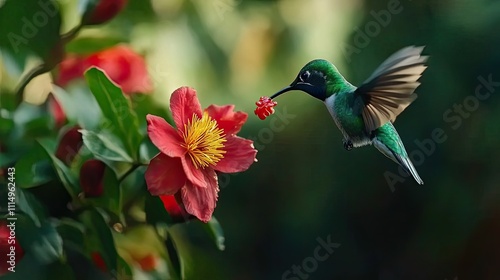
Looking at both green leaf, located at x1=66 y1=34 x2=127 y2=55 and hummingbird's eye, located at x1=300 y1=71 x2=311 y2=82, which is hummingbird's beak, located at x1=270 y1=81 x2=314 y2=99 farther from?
green leaf, located at x1=66 y1=34 x2=127 y2=55

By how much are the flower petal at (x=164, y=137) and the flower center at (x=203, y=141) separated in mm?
13

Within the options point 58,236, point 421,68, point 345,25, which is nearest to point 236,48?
point 345,25

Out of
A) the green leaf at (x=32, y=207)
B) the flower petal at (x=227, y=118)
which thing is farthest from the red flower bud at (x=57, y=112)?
the flower petal at (x=227, y=118)

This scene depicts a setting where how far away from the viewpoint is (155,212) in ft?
2.89

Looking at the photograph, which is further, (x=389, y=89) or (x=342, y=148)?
(x=342, y=148)

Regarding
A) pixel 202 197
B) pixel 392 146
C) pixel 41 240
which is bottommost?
pixel 392 146

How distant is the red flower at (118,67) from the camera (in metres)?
0.87

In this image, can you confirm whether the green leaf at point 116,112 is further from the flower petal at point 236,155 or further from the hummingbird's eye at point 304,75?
the hummingbird's eye at point 304,75

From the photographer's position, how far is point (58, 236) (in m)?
0.85

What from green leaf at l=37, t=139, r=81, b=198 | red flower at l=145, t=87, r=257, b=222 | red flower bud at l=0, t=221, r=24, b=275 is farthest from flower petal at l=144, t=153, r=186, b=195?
red flower bud at l=0, t=221, r=24, b=275

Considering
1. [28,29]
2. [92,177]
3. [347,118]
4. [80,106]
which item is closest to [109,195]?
[92,177]

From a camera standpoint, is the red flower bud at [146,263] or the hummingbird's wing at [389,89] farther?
the red flower bud at [146,263]

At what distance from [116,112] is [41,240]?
0.71 ft

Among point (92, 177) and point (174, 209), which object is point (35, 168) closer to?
point (92, 177)
